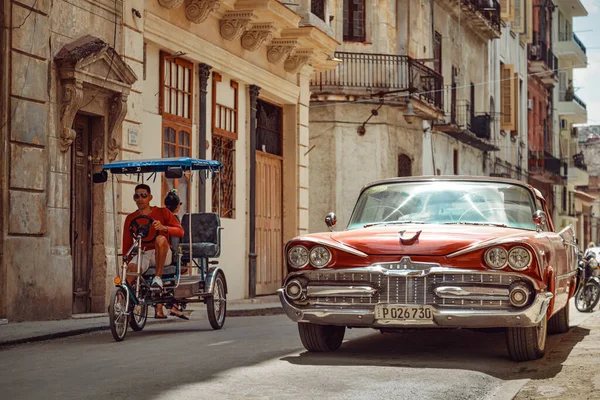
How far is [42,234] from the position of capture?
13516 mm

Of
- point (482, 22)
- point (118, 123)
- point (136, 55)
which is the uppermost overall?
point (482, 22)

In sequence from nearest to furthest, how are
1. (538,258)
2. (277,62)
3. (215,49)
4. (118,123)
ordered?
(538,258), (118,123), (215,49), (277,62)

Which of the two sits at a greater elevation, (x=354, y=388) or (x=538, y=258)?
(x=538, y=258)

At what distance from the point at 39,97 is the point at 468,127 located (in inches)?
984

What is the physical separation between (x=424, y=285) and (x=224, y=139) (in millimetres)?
11556

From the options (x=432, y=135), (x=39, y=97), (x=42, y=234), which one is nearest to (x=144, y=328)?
(x=42, y=234)

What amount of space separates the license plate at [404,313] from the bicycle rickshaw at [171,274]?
10.2ft

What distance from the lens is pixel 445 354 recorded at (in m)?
9.87

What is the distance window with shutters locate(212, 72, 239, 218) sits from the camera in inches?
769

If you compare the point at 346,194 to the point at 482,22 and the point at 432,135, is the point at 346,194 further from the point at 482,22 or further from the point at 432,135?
the point at 482,22

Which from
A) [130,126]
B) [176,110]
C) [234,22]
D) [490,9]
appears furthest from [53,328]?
[490,9]

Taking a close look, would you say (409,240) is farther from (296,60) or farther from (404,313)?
(296,60)

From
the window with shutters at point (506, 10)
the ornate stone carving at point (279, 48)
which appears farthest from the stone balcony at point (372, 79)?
the window with shutters at point (506, 10)

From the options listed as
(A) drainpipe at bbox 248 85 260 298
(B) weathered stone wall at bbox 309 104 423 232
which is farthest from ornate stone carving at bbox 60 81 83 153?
(B) weathered stone wall at bbox 309 104 423 232
